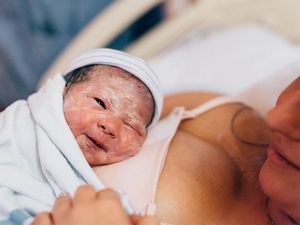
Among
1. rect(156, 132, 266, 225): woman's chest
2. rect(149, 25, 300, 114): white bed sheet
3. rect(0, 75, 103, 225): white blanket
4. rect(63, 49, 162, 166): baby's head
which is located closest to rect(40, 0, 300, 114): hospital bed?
rect(149, 25, 300, 114): white bed sheet

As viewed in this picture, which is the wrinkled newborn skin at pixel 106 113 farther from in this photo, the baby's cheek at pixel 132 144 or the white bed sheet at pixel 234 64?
the white bed sheet at pixel 234 64

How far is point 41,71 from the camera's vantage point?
2.00 metres

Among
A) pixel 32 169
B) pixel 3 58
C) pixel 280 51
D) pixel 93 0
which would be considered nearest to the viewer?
pixel 32 169

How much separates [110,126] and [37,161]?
140mm

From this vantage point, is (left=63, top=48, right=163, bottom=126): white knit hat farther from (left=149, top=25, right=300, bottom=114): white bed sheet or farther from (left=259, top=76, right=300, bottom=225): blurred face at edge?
(left=149, top=25, right=300, bottom=114): white bed sheet

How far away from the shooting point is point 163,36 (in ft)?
6.02

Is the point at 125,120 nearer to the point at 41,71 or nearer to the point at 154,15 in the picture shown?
the point at 41,71

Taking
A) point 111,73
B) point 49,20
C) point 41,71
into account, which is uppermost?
point 111,73

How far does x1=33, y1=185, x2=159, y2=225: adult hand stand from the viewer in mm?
740

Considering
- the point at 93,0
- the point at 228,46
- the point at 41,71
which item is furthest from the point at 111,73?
the point at 93,0

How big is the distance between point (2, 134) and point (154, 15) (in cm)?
135

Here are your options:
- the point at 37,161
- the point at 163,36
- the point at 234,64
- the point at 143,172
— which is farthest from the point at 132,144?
the point at 163,36

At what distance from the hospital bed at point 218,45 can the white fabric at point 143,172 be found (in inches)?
15.5

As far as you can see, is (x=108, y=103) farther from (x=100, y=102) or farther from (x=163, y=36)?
(x=163, y=36)
